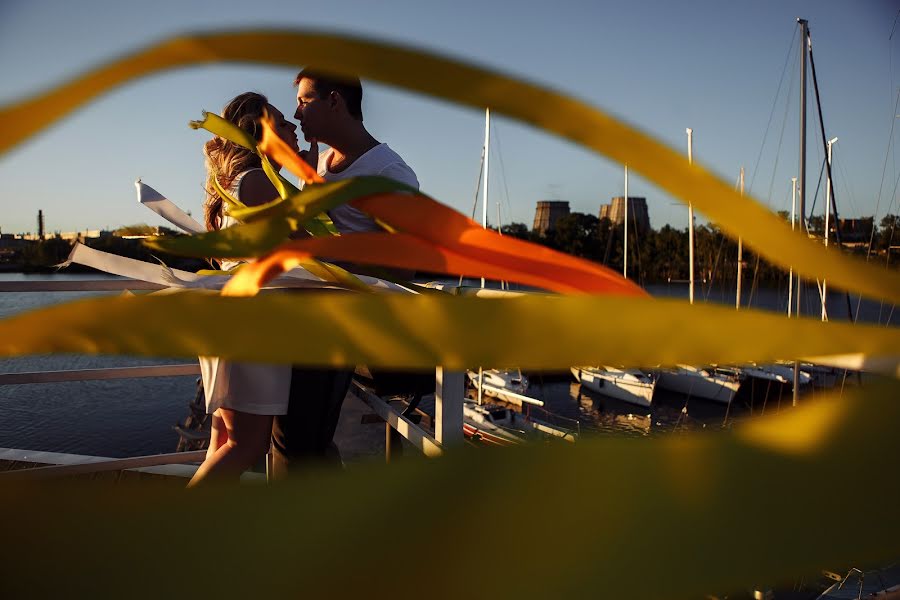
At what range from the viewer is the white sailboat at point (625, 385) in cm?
1797

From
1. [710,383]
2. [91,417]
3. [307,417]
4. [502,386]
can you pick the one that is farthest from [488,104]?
[710,383]

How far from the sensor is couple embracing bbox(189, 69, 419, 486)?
0.89 meters

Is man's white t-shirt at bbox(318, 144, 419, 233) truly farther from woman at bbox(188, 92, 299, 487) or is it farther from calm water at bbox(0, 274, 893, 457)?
calm water at bbox(0, 274, 893, 457)

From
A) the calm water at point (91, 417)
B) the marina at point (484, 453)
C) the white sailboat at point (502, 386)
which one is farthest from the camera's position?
the white sailboat at point (502, 386)

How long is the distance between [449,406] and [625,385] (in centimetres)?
1884

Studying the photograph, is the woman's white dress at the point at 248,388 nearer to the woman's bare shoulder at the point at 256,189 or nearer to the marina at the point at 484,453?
the woman's bare shoulder at the point at 256,189

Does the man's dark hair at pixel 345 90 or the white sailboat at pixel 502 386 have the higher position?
the man's dark hair at pixel 345 90

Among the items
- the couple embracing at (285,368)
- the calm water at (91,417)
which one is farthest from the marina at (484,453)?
the calm water at (91,417)

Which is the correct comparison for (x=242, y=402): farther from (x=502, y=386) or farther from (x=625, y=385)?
(x=625, y=385)

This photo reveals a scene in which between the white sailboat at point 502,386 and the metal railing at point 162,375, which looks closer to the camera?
the metal railing at point 162,375

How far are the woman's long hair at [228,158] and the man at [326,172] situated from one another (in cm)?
11

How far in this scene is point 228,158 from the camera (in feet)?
3.59

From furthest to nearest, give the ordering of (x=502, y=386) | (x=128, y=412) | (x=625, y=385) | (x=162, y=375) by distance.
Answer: (x=625, y=385)
(x=502, y=386)
(x=128, y=412)
(x=162, y=375)

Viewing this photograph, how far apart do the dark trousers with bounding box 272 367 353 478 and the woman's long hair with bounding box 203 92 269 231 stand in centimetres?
37
